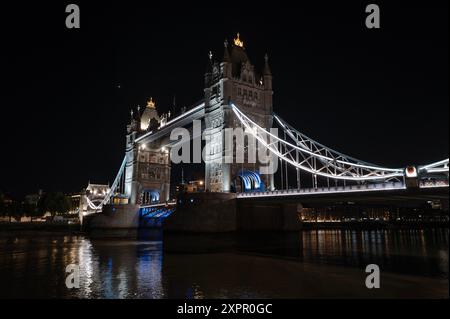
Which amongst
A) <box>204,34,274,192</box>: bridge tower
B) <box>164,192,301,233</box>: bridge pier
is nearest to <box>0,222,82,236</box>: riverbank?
<box>204,34,274,192</box>: bridge tower

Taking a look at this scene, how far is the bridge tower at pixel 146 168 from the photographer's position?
70.0 metres

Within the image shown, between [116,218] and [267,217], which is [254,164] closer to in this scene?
[267,217]

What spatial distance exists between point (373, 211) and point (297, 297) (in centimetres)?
11377

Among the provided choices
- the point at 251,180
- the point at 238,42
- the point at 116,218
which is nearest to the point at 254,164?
the point at 251,180

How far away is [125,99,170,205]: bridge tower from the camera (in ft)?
230

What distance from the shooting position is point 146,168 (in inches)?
2817

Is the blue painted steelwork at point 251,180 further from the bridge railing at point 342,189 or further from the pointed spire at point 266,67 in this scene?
the pointed spire at point 266,67

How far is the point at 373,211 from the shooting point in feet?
382

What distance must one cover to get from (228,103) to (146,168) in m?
34.0

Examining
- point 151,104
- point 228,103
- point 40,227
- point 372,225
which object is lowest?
point 372,225

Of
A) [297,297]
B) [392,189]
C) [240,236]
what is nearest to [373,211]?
[240,236]

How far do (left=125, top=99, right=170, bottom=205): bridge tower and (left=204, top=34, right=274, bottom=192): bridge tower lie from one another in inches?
1010

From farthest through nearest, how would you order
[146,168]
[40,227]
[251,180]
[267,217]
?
1. [40,227]
2. [146,168]
3. [251,180]
4. [267,217]

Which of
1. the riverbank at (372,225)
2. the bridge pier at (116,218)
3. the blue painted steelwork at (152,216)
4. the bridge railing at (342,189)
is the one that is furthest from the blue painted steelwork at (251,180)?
the riverbank at (372,225)
